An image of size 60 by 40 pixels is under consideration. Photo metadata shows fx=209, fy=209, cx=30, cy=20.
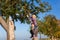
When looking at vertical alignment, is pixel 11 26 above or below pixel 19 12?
below

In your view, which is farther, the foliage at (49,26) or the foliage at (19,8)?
the foliage at (49,26)

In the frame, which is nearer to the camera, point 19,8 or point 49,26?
point 19,8

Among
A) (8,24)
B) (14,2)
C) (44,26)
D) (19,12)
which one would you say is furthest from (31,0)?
(44,26)

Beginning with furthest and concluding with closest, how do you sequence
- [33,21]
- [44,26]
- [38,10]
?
[44,26] → [38,10] → [33,21]

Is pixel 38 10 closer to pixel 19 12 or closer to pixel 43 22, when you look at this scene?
pixel 19 12

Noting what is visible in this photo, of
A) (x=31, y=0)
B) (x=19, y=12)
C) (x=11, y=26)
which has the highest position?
(x=31, y=0)

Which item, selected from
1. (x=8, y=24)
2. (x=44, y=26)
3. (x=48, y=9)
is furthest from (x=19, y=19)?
(x=44, y=26)

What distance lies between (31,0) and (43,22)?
21.6 meters

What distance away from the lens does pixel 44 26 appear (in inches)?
1606

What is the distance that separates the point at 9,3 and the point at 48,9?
5855 millimetres

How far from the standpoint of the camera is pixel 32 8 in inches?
801

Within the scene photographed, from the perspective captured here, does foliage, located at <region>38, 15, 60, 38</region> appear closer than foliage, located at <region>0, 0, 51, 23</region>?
No

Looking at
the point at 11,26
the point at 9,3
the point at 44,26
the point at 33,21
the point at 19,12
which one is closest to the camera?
the point at 33,21

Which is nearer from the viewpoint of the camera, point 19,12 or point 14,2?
point 14,2
